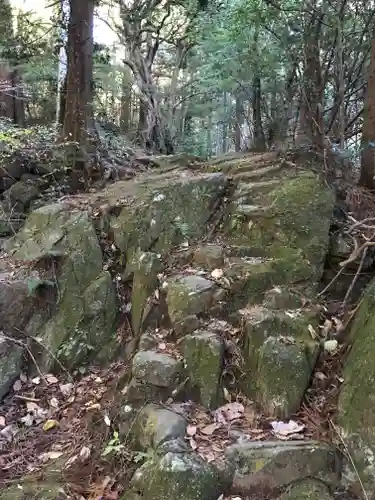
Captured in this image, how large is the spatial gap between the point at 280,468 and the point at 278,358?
Answer: 32.0 inches

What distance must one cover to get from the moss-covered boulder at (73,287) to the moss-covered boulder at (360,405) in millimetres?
2514

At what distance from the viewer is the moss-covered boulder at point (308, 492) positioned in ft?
9.66

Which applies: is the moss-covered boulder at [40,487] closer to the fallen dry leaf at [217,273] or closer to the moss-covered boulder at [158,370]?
Result: the moss-covered boulder at [158,370]

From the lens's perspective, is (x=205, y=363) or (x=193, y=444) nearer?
(x=193, y=444)

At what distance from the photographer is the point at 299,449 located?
3.07m

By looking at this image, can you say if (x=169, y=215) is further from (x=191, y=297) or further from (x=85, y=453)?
(x=85, y=453)

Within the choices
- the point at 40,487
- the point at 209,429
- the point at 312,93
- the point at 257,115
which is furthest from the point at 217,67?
the point at 40,487

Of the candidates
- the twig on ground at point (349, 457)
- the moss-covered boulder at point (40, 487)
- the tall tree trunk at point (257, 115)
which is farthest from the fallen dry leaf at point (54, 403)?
the tall tree trunk at point (257, 115)

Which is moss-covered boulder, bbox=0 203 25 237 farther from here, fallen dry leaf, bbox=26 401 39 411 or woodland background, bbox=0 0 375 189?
fallen dry leaf, bbox=26 401 39 411

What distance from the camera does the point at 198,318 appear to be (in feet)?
13.6

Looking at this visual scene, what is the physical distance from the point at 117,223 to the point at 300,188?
7.14 feet

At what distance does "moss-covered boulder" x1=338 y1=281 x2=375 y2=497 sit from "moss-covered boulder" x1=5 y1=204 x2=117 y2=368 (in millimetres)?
2514

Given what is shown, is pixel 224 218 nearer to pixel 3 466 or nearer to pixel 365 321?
pixel 365 321

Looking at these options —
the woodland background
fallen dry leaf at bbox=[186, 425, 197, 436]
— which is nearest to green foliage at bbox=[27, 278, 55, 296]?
fallen dry leaf at bbox=[186, 425, 197, 436]
